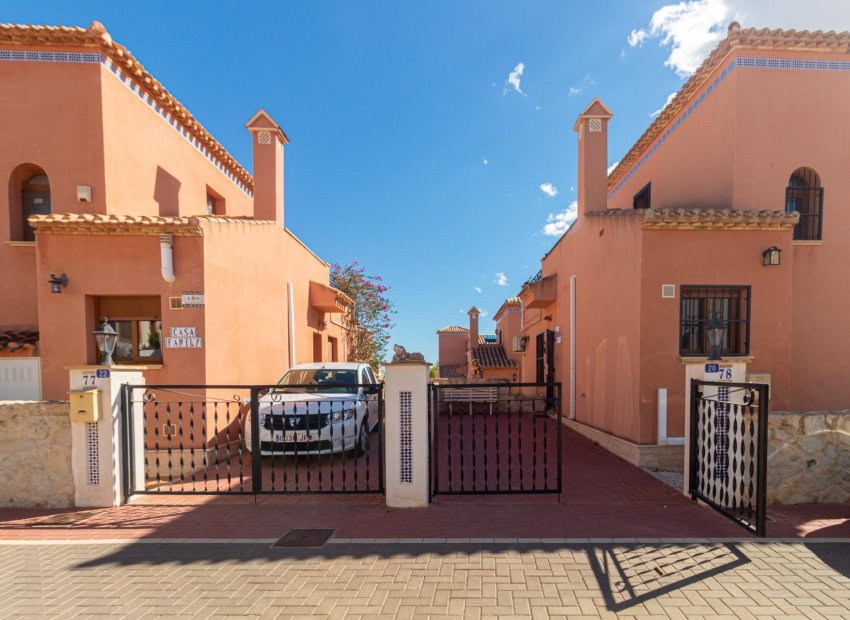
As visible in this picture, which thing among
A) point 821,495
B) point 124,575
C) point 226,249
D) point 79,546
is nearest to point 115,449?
point 79,546

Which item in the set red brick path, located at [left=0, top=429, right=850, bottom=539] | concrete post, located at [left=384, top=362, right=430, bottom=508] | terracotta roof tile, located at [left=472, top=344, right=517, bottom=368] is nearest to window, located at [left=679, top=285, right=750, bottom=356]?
red brick path, located at [left=0, top=429, right=850, bottom=539]

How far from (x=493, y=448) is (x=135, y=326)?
23.2ft

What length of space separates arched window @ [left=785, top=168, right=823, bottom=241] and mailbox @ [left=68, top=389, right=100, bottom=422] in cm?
1213

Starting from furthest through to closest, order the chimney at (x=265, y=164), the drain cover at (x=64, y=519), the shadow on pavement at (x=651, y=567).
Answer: the chimney at (x=265, y=164), the drain cover at (x=64, y=519), the shadow on pavement at (x=651, y=567)

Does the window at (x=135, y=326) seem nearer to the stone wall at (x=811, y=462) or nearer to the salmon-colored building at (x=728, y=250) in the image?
the salmon-colored building at (x=728, y=250)

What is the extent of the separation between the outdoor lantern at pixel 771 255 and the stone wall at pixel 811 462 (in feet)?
9.41

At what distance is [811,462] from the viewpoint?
4.62 metres

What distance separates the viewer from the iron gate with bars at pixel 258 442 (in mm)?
4832

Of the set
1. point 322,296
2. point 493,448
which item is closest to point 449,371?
point 322,296

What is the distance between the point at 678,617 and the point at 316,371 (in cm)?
626

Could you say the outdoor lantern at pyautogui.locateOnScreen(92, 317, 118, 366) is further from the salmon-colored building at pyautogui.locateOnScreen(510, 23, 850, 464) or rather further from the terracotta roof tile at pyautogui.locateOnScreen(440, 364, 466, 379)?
the terracotta roof tile at pyautogui.locateOnScreen(440, 364, 466, 379)

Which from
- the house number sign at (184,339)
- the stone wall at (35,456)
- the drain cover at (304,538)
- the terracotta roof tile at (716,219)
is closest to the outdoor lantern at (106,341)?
the stone wall at (35,456)

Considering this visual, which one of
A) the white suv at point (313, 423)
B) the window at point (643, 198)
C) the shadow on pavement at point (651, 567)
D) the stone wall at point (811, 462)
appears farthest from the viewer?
the window at point (643, 198)

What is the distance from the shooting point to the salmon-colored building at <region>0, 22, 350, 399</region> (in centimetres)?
641
